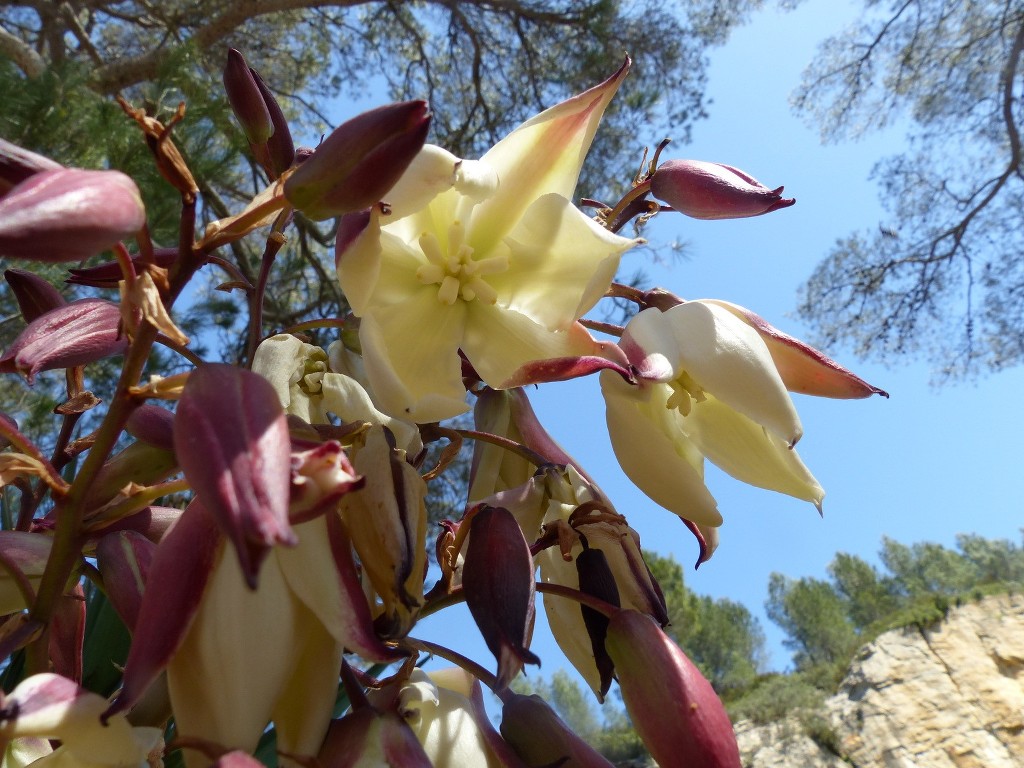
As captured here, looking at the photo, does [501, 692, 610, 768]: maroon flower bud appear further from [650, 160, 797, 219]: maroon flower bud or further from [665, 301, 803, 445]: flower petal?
[650, 160, 797, 219]: maroon flower bud

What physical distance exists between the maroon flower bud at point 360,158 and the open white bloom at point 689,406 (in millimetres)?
142

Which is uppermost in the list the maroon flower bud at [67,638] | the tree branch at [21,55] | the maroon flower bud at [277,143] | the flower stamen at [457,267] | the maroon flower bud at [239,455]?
the tree branch at [21,55]

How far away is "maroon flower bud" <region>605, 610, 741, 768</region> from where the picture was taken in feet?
0.94

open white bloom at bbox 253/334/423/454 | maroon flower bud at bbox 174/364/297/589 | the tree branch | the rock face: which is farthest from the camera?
the rock face

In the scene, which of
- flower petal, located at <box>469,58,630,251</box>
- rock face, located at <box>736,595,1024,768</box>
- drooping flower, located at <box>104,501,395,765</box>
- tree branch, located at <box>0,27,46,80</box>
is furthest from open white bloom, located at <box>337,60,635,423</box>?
rock face, located at <box>736,595,1024,768</box>

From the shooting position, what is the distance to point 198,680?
0.25m

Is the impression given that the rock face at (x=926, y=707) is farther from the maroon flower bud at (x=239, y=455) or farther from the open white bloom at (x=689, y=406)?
the maroon flower bud at (x=239, y=455)

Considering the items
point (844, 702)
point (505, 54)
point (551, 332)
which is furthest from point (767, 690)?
point (551, 332)

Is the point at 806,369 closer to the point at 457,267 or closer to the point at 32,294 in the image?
the point at 457,267

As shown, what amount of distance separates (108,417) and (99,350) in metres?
0.07

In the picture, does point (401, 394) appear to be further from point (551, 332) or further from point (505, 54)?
point (505, 54)

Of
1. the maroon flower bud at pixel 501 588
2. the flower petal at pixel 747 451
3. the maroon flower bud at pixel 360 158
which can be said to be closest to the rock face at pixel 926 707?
the flower petal at pixel 747 451

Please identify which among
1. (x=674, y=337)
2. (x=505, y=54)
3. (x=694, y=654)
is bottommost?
(x=674, y=337)

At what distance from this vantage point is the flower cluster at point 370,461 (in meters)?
0.23
